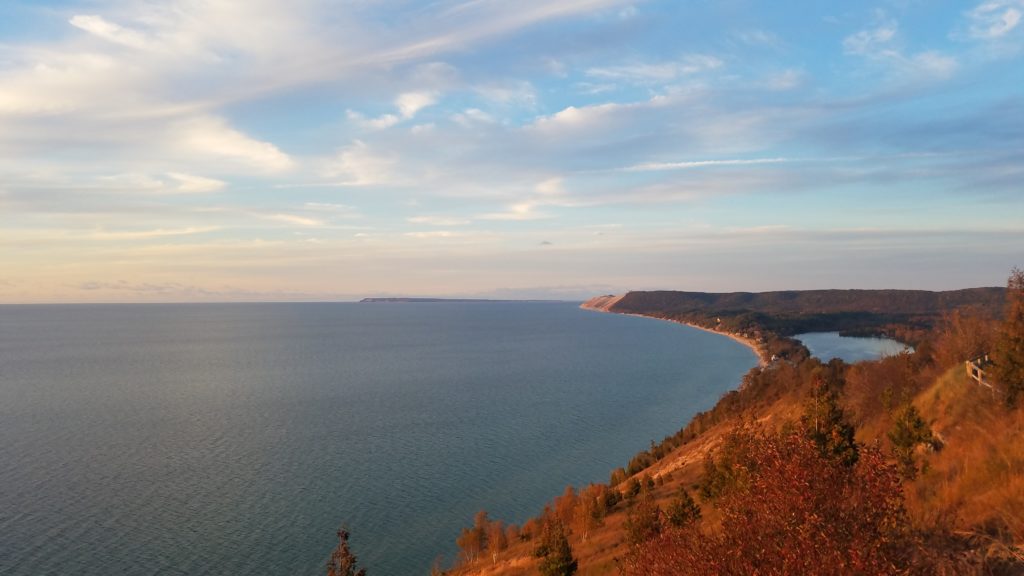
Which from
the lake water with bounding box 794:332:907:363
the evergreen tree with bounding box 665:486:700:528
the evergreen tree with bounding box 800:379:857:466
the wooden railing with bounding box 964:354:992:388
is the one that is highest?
the wooden railing with bounding box 964:354:992:388

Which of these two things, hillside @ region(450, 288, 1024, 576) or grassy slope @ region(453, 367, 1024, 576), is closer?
hillside @ region(450, 288, 1024, 576)

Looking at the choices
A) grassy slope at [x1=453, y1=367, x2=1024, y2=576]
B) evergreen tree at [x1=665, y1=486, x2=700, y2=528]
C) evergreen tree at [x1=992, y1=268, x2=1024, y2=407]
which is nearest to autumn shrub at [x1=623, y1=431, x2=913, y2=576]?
grassy slope at [x1=453, y1=367, x2=1024, y2=576]

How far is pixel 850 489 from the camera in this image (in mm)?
8617

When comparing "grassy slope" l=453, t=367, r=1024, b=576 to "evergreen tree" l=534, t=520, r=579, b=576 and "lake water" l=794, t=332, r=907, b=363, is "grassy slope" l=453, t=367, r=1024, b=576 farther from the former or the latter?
"lake water" l=794, t=332, r=907, b=363

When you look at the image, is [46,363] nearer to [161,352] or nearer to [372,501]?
[161,352]

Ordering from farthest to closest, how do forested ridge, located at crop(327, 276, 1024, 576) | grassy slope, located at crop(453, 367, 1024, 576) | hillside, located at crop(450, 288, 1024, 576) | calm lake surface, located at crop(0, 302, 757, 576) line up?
calm lake surface, located at crop(0, 302, 757, 576) < grassy slope, located at crop(453, 367, 1024, 576) < hillside, located at crop(450, 288, 1024, 576) < forested ridge, located at crop(327, 276, 1024, 576)

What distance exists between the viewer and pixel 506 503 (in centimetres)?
4669

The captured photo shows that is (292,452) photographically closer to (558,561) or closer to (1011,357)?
(558,561)

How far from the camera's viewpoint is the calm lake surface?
38219 mm

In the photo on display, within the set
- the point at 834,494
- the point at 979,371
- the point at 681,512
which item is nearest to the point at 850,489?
the point at 834,494

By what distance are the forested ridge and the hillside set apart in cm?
4

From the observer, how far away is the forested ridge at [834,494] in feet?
27.0

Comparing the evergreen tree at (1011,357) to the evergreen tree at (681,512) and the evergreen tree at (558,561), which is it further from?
the evergreen tree at (558,561)

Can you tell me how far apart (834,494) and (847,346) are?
173 m
